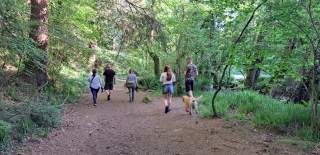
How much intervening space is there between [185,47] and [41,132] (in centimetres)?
1293

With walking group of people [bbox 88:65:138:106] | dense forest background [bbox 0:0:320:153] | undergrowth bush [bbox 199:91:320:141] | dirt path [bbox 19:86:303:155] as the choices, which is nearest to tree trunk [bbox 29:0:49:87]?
dense forest background [bbox 0:0:320:153]

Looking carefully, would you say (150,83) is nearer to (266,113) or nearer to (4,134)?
(266,113)

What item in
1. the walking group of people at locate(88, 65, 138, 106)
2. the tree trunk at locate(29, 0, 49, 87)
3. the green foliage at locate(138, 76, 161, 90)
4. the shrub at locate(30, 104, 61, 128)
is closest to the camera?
the shrub at locate(30, 104, 61, 128)

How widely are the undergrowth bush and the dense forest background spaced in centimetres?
3

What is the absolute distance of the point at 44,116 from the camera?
31.5 feet

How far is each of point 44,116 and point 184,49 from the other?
12446 millimetres

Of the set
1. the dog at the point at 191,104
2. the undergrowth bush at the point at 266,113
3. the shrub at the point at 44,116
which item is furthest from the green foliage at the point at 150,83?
the shrub at the point at 44,116

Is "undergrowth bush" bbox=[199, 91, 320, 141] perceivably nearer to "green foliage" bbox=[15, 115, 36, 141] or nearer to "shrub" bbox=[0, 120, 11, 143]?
"green foliage" bbox=[15, 115, 36, 141]

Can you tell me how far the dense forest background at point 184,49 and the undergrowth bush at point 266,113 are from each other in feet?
Answer: 0.09

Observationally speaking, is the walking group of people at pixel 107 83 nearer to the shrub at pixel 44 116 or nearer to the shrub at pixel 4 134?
the shrub at pixel 44 116

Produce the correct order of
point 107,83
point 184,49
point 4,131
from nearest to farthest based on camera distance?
1. point 4,131
2. point 107,83
3. point 184,49

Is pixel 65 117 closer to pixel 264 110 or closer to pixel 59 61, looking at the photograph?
pixel 59 61

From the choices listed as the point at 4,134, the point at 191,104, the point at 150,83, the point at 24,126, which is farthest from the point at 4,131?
the point at 150,83

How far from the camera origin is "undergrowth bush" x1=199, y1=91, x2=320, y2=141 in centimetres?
940
